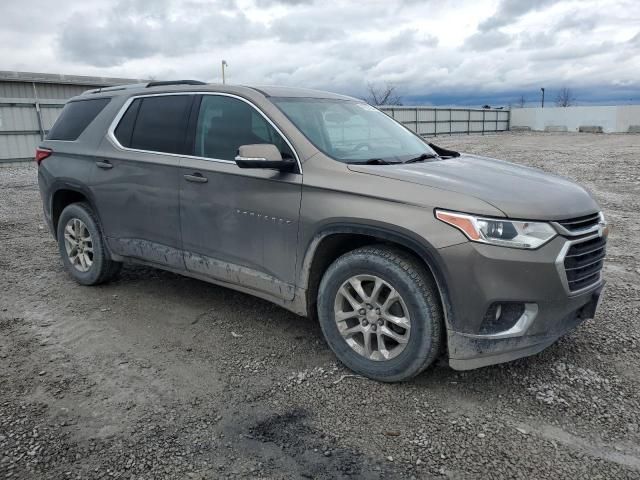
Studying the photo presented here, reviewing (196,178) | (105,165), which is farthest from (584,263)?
(105,165)

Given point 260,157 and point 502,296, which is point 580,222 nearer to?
point 502,296

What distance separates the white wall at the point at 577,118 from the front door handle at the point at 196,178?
152 ft

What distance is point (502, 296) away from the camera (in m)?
2.87

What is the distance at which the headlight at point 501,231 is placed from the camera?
9.39 ft

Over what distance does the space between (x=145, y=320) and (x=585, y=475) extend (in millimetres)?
3315

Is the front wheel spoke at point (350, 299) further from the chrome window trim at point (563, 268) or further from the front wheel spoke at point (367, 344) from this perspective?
the chrome window trim at point (563, 268)

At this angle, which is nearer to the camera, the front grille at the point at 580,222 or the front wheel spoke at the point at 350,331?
the front grille at the point at 580,222

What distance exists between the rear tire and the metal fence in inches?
1062

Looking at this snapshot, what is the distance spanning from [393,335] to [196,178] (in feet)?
6.22

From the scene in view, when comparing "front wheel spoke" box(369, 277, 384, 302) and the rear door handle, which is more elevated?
the rear door handle

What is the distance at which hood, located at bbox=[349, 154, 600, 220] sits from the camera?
2959 millimetres

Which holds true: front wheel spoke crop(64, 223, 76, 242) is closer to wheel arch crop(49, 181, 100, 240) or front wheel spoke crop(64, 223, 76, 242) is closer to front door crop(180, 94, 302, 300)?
wheel arch crop(49, 181, 100, 240)

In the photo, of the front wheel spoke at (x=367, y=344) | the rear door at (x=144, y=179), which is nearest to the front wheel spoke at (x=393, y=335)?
the front wheel spoke at (x=367, y=344)

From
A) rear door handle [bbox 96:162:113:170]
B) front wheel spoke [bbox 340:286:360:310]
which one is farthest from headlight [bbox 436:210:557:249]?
rear door handle [bbox 96:162:113:170]
